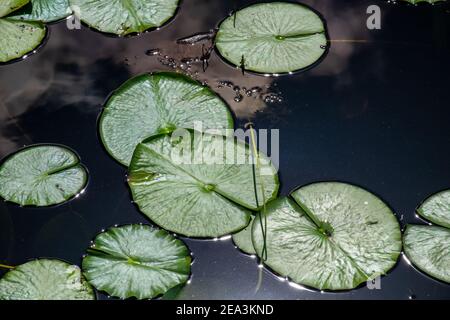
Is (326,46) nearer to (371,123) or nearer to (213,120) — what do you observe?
(371,123)


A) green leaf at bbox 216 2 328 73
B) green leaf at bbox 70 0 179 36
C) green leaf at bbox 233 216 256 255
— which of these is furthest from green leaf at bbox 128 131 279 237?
green leaf at bbox 70 0 179 36

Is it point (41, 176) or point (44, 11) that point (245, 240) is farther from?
point (44, 11)

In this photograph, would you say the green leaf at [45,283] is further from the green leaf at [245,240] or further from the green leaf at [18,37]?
the green leaf at [18,37]

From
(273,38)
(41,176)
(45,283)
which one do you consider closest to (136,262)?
(45,283)

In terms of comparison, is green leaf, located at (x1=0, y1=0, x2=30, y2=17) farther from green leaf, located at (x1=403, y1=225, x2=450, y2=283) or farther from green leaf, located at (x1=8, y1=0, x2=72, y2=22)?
green leaf, located at (x1=403, y1=225, x2=450, y2=283)

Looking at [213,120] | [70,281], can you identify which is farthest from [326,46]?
[70,281]

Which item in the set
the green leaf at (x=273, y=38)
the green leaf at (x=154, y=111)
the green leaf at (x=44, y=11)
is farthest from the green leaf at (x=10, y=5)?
the green leaf at (x=273, y=38)
